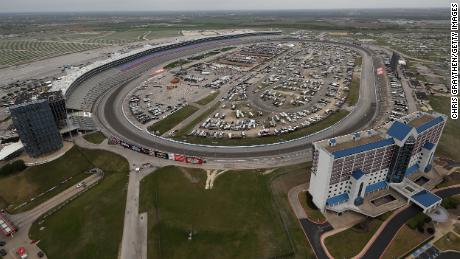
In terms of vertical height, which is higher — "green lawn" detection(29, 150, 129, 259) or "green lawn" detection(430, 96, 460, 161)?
"green lawn" detection(430, 96, 460, 161)

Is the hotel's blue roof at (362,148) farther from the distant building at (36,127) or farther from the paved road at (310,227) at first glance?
the distant building at (36,127)

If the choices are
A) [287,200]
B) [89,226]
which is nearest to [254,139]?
[287,200]

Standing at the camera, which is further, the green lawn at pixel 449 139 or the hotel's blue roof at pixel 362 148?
the green lawn at pixel 449 139

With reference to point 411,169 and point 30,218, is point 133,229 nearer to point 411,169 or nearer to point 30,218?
point 30,218

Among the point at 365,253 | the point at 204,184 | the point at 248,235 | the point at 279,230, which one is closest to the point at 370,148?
the point at 365,253

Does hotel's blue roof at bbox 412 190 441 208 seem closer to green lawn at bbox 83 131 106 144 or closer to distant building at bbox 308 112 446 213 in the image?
distant building at bbox 308 112 446 213

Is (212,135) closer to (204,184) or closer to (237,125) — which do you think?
(237,125)

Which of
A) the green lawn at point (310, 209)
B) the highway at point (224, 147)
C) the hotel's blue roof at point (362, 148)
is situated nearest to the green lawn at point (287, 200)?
the green lawn at point (310, 209)

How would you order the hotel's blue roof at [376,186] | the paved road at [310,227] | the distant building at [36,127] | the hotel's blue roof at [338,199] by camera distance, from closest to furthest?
the paved road at [310,227], the hotel's blue roof at [338,199], the hotel's blue roof at [376,186], the distant building at [36,127]

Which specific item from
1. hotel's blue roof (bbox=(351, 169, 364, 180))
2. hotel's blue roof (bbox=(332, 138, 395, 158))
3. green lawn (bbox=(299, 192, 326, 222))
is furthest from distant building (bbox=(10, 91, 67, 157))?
hotel's blue roof (bbox=(351, 169, 364, 180))
